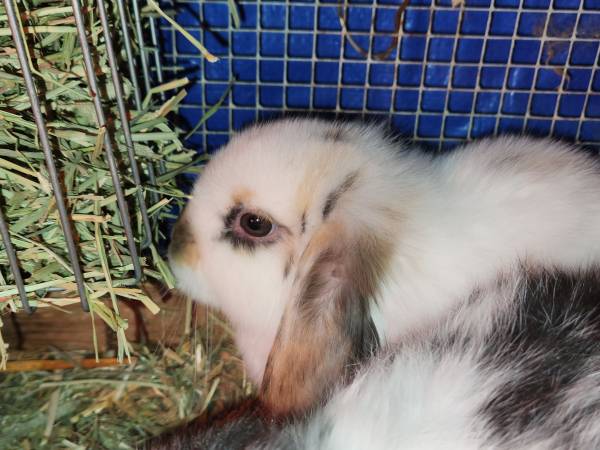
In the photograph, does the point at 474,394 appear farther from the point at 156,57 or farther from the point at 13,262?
the point at 156,57

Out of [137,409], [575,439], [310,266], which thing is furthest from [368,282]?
[137,409]

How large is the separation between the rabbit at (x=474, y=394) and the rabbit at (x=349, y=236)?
8 centimetres

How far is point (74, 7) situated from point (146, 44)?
56 centimetres

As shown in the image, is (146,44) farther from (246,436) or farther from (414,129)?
(246,436)

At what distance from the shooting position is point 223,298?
5.09 ft

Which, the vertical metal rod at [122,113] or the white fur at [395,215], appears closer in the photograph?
the vertical metal rod at [122,113]

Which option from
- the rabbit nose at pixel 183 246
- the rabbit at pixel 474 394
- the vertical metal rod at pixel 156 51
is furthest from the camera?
the vertical metal rod at pixel 156 51

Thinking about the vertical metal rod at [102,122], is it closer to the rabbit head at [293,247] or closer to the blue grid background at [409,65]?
the rabbit head at [293,247]

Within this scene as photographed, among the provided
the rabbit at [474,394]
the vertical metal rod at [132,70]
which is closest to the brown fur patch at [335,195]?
the rabbit at [474,394]

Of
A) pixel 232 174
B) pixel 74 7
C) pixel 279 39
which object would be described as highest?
pixel 74 7

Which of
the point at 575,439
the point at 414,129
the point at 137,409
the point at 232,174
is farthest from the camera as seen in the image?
the point at 414,129

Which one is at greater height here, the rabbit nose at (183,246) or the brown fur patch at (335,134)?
the brown fur patch at (335,134)

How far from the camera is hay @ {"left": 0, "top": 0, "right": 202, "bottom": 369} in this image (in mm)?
1410

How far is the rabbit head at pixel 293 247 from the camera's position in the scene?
4.16 feet
